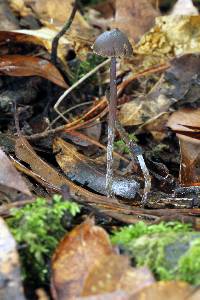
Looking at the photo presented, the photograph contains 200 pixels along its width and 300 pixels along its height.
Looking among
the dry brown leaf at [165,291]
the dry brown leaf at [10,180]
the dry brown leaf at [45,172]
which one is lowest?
the dry brown leaf at [45,172]

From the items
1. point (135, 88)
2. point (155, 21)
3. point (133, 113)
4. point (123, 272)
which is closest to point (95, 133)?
point (133, 113)

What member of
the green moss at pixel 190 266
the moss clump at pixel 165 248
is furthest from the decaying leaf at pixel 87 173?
the green moss at pixel 190 266

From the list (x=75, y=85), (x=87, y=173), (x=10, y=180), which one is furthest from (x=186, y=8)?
(x=10, y=180)

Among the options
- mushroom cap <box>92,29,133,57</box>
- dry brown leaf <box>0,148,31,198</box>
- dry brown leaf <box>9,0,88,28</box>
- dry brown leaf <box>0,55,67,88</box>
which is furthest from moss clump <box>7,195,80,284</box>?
dry brown leaf <box>9,0,88,28</box>

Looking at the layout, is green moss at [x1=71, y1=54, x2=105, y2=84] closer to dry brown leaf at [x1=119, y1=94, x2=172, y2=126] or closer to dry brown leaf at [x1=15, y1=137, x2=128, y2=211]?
dry brown leaf at [x1=119, y1=94, x2=172, y2=126]

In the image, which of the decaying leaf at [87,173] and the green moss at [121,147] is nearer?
the decaying leaf at [87,173]

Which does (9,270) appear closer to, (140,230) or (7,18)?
(140,230)

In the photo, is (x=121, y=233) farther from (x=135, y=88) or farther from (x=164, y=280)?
(x=135, y=88)

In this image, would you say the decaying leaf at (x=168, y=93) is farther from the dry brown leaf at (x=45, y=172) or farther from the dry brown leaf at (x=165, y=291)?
the dry brown leaf at (x=165, y=291)
